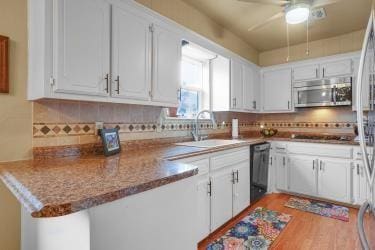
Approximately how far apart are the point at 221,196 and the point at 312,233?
96cm

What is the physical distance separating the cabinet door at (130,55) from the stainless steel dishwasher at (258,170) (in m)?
1.66

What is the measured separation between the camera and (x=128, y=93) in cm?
166

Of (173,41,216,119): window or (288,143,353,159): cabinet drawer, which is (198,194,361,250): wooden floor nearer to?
(288,143,353,159): cabinet drawer

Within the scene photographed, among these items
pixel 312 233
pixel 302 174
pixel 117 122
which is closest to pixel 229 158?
pixel 312 233

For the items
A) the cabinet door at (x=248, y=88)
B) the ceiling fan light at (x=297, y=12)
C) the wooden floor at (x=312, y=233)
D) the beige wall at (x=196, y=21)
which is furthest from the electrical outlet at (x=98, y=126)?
the cabinet door at (x=248, y=88)

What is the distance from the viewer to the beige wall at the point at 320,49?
318cm

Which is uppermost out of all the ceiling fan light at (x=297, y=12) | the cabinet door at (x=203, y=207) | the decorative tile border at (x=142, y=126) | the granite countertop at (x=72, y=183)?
the ceiling fan light at (x=297, y=12)

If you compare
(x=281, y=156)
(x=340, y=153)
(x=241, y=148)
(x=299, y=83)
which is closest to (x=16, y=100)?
(x=241, y=148)

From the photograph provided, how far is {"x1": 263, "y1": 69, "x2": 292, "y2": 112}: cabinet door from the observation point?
3.54m

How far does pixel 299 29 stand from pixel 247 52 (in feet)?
2.87

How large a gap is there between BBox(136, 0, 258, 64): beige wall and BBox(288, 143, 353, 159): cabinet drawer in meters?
1.73

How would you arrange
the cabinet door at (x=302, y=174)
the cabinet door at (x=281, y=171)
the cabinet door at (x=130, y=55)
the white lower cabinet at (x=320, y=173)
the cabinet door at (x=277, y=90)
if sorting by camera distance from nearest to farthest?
1. the cabinet door at (x=130, y=55)
2. the white lower cabinet at (x=320, y=173)
3. the cabinet door at (x=302, y=174)
4. the cabinet door at (x=281, y=171)
5. the cabinet door at (x=277, y=90)

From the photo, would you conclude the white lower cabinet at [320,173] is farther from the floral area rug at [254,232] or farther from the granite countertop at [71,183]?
the granite countertop at [71,183]

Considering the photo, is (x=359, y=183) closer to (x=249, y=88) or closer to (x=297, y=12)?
(x=249, y=88)
